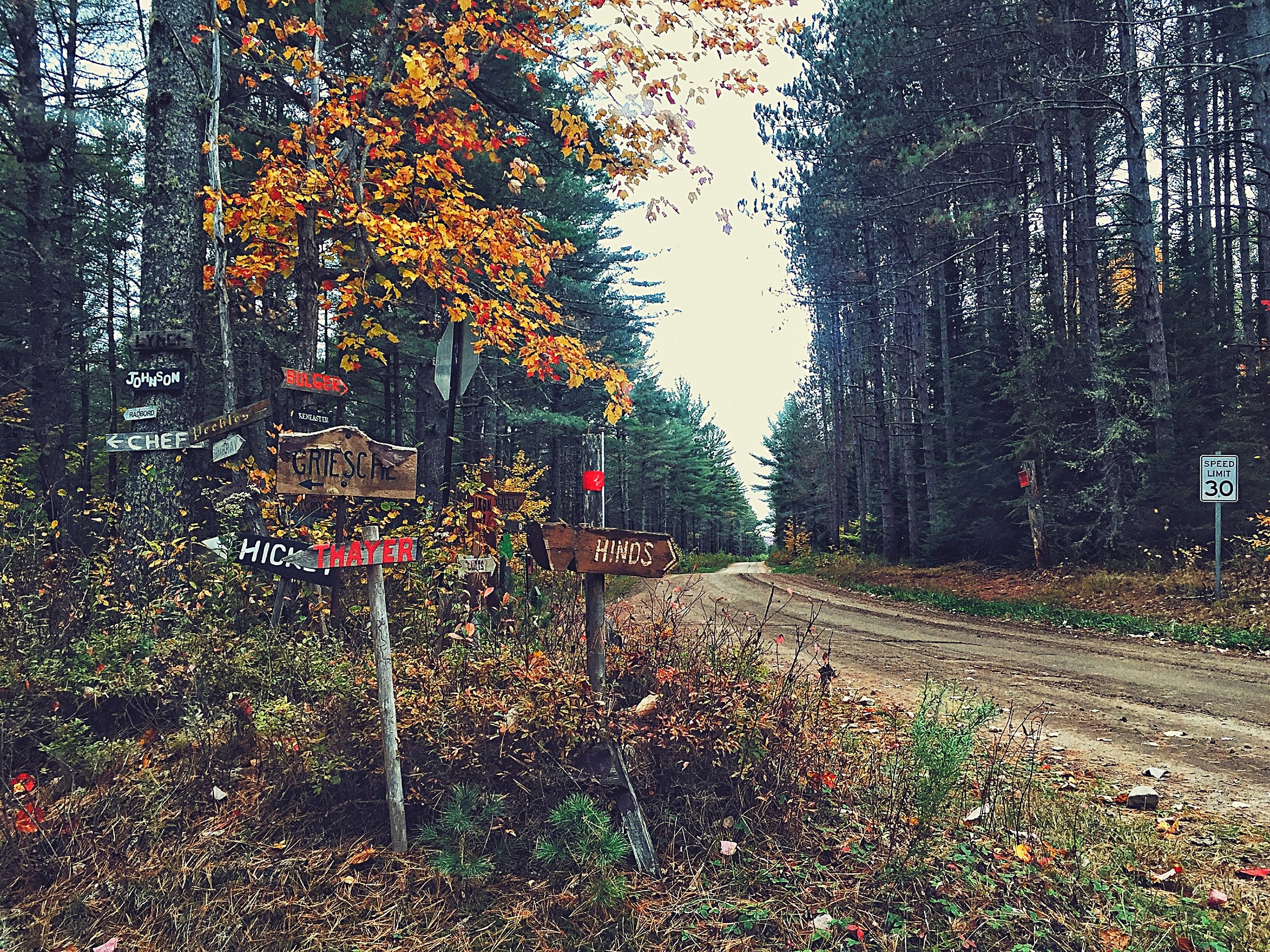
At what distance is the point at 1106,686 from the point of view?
7.04 m

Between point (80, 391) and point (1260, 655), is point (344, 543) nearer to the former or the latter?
point (1260, 655)

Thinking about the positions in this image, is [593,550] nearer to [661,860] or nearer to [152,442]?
[661,860]

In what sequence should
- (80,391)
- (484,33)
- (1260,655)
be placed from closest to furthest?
(484,33) → (1260,655) → (80,391)

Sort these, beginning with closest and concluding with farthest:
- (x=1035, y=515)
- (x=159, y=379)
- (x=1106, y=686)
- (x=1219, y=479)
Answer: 1. (x=159, y=379)
2. (x=1106, y=686)
3. (x=1219, y=479)
4. (x=1035, y=515)

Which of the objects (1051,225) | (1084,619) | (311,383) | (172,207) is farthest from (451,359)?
(1051,225)

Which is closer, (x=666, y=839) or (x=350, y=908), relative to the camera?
(x=350, y=908)

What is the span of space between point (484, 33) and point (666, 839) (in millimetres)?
6315

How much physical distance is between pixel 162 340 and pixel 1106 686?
31.1ft

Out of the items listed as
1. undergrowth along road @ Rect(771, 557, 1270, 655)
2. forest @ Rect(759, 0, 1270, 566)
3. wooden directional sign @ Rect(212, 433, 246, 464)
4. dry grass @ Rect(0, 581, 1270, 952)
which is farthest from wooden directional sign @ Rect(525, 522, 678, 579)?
forest @ Rect(759, 0, 1270, 566)

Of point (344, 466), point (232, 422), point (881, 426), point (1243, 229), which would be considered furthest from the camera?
point (881, 426)

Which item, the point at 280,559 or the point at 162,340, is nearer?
the point at 280,559

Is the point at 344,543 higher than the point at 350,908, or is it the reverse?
the point at 344,543

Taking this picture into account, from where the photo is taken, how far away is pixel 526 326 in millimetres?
6434

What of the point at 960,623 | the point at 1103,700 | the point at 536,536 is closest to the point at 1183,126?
the point at 960,623
